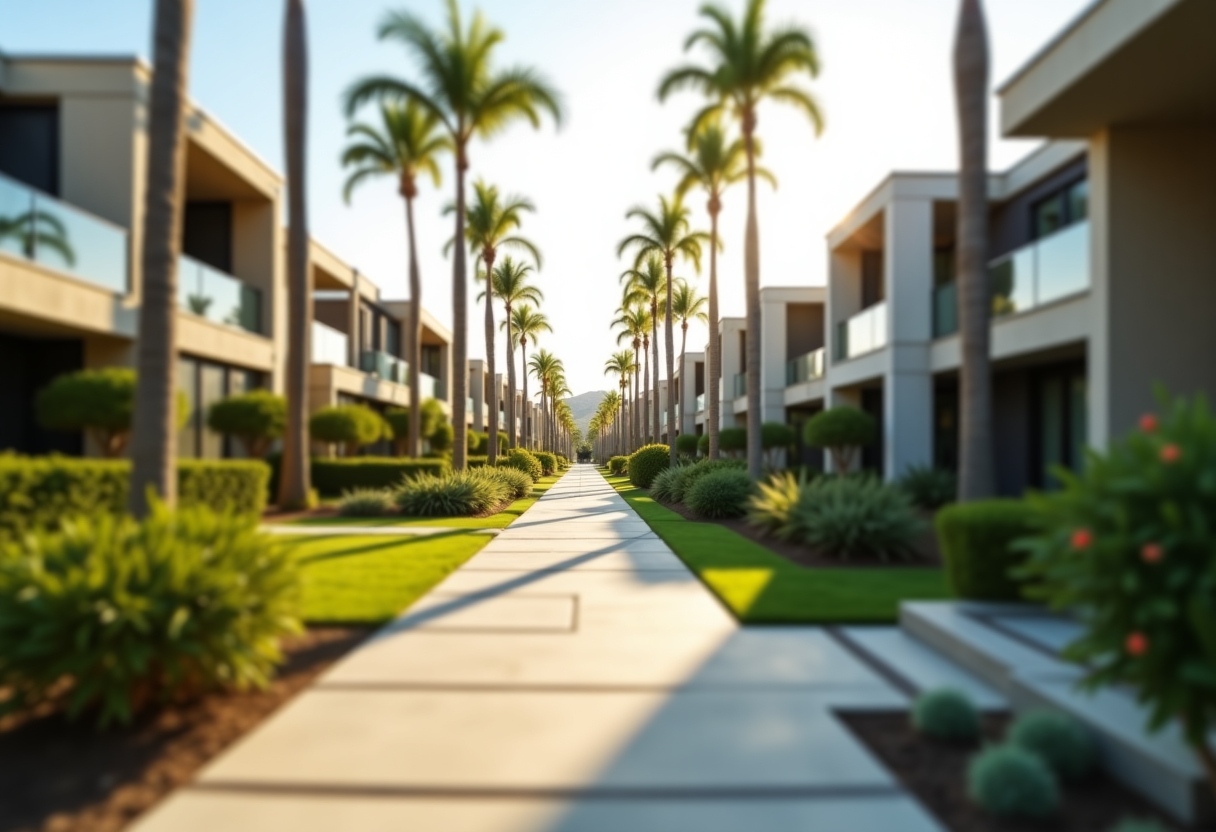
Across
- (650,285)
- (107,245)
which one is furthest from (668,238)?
(107,245)

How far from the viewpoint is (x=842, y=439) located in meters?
18.3

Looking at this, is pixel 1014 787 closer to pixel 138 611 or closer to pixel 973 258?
pixel 138 611

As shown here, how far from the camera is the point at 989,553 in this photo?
743 centimetres

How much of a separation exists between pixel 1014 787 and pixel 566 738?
7.74ft

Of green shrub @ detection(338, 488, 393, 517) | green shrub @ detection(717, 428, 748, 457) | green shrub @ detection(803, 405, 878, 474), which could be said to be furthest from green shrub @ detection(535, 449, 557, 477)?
green shrub @ detection(803, 405, 878, 474)

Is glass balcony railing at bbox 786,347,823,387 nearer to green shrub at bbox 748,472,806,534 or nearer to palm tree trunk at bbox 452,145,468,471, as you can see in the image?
green shrub at bbox 748,472,806,534

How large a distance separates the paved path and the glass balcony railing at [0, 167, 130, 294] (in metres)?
9.50

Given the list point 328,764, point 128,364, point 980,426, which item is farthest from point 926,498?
point 128,364

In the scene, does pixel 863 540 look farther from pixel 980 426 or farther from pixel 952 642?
pixel 952 642

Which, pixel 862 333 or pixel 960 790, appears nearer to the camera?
pixel 960 790

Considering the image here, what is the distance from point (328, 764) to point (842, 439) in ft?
51.7

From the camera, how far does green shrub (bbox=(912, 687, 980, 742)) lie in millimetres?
4656

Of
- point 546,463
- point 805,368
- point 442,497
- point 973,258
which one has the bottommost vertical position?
point 546,463

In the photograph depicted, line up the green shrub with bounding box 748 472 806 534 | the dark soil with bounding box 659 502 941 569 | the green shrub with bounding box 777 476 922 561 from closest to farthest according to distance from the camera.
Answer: the dark soil with bounding box 659 502 941 569 < the green shrub with bounding box 777 476 922 561 < the green shrub with bounding box 748 472 806 534
